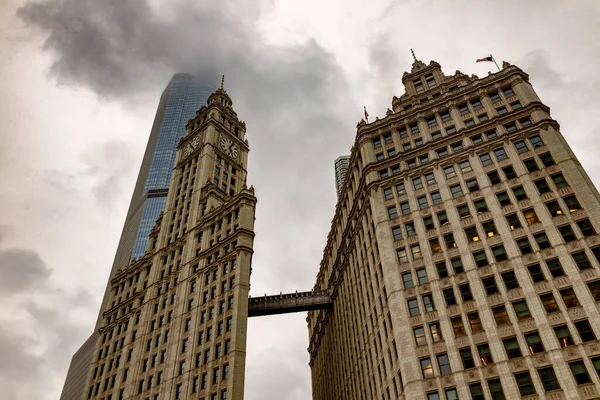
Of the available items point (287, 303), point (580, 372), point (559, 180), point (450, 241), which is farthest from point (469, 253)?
point (287, 303)

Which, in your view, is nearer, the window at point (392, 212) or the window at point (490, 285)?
the window at point (490, 285)

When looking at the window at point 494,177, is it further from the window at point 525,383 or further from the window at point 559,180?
the window at point 525,383

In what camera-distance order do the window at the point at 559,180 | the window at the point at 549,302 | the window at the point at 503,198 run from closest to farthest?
1. the window at the point at 549,302
2. the window at the point at 559,180
3. the window at the point at 503,198

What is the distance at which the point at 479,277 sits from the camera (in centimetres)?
5312

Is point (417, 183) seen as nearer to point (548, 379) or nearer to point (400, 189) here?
point (400, 189)

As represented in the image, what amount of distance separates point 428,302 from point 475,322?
5.89 m

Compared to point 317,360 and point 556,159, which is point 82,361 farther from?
point 556,159

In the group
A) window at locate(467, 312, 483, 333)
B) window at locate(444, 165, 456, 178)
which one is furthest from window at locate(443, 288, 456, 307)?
window at locate(444, 165, 456, 178)

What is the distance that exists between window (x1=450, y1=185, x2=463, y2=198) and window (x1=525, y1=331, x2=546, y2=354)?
2041 cm

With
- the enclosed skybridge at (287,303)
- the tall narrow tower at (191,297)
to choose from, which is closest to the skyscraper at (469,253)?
the enclosed skybridge at (287,303)

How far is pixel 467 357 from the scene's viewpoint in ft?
160

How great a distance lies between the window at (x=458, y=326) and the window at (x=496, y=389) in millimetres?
5652

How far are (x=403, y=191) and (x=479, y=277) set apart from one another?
707 inches

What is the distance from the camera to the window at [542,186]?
5600cm
